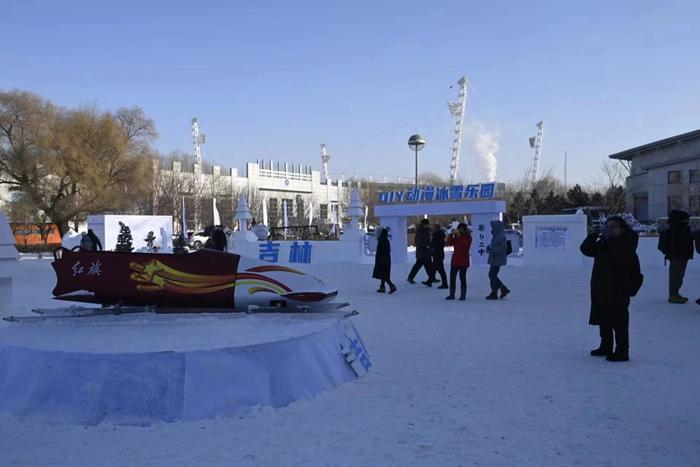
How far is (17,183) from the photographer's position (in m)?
38.2

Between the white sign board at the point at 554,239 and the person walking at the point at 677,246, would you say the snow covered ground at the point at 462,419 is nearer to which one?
the person walking at the point at 677,246

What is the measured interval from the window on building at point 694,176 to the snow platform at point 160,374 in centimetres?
5140

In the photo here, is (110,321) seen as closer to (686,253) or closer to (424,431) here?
(424,431)

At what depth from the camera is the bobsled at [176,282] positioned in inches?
267

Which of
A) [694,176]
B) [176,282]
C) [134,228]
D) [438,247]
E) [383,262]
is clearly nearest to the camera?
[176,282]

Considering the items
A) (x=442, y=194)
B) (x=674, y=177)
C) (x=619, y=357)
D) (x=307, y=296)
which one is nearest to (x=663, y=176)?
(x=674, y=177)

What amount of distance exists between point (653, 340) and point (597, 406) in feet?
10.2

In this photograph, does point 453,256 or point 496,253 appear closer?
point 496,253

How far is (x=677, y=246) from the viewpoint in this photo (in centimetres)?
1034

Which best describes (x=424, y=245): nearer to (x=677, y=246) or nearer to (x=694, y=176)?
(x=677, y=246)

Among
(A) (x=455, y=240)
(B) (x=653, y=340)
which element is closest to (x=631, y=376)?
(B) (x=653, y=340)

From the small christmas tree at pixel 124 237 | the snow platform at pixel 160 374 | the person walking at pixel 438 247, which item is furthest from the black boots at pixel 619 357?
the small christmas tree at pixel 124 237

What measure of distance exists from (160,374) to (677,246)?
31.2 feet

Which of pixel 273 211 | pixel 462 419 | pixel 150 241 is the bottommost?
pixel 462 419
